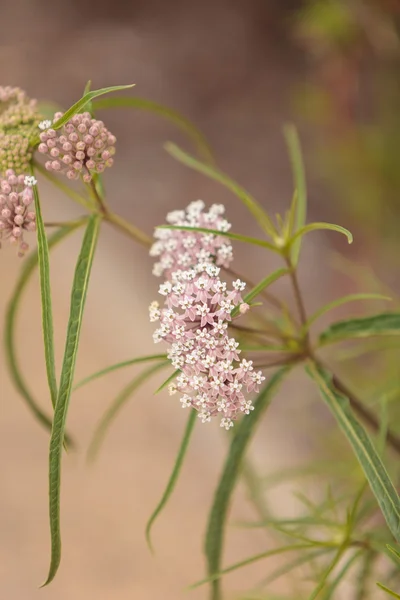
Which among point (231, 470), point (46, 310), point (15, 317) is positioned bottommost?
point (231, 470)

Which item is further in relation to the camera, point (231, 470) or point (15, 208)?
point (231, 470)

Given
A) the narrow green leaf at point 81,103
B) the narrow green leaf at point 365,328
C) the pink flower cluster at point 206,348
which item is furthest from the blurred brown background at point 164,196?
the narrow green leaf at point 81,103

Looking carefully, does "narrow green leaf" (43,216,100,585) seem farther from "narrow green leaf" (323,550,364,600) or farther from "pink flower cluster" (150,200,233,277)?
"narrow green leaf" (323,550,364,600)

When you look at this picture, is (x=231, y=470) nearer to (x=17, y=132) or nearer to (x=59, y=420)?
(x=59, y=420)

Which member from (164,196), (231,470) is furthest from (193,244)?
(164,196)

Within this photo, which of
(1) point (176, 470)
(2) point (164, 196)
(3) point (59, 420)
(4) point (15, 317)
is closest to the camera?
(3) point (59, 420)

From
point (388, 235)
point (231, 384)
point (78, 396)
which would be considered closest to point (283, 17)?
point (388, 235)
